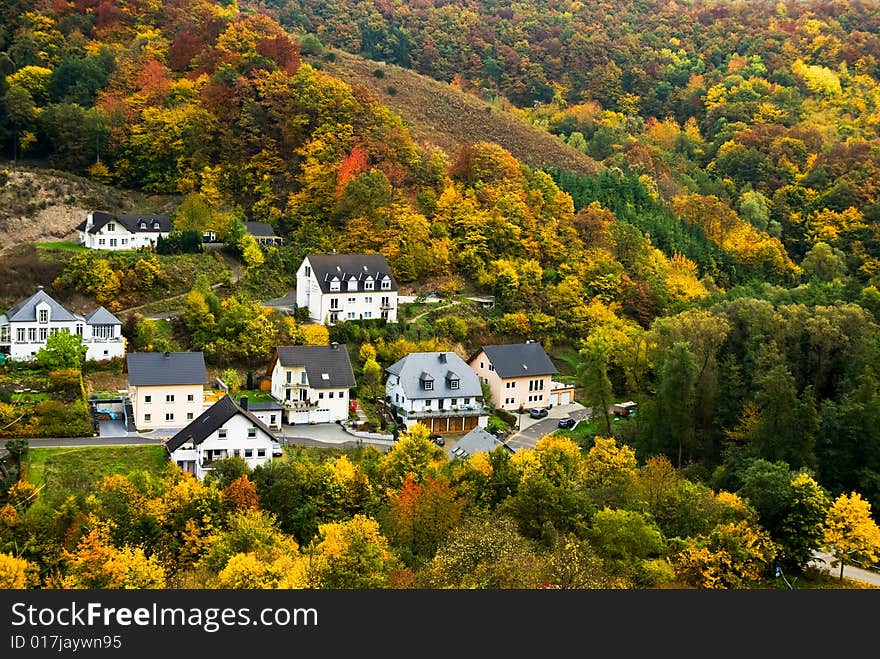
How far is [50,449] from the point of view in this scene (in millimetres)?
36906

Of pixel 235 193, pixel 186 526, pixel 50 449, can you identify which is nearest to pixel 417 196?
pixel 235 193

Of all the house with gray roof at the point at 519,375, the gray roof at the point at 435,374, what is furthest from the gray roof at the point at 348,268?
the house with gray roof at the point at 519,375

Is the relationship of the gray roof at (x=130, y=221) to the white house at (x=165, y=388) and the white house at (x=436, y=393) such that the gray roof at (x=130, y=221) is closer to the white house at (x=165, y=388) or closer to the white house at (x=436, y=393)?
the white house at (x=165, y=388)

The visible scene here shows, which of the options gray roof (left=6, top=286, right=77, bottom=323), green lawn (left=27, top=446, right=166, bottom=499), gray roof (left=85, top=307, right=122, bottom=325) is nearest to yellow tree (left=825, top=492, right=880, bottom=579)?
green lawn (left=27, top=446, right=166, bottom=499)

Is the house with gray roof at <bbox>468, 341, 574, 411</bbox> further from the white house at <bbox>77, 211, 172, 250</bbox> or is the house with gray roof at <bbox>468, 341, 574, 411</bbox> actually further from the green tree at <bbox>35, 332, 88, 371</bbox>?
the green tree at <bbox>35, 332, 88, 371</bbox>

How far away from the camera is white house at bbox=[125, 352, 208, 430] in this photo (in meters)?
40.6

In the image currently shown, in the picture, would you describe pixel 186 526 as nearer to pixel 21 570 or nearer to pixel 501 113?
pixel 21 570

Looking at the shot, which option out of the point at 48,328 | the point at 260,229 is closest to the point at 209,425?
the point at 48,328

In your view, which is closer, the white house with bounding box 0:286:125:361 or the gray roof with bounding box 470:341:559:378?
the white house with bounding box 0:286:125:361

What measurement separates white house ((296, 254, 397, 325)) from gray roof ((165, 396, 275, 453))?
44.5ft

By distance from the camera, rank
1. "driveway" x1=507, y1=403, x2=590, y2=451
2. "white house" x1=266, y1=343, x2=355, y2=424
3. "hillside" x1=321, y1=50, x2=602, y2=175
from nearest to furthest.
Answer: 1. "white house" x1=266, y1=343, x2=355, y2=424
2. "driveway" x1=507, y1=403, x2=590, y2=451
3. "hillside" x1=321, y1=50, x2=602, y2=175

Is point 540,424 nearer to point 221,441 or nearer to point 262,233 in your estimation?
point 221,441

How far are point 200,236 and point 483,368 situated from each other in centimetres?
1676

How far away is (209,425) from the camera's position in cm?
3744
